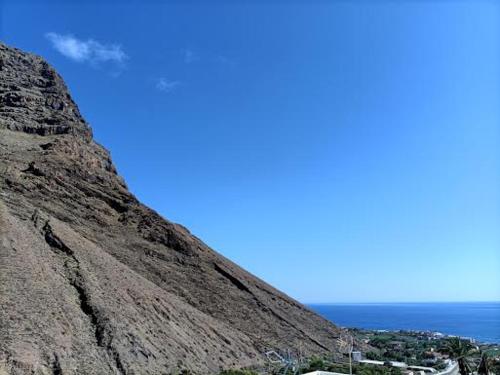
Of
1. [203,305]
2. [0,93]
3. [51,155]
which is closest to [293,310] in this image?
[203,305]

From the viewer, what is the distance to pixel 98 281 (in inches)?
2068

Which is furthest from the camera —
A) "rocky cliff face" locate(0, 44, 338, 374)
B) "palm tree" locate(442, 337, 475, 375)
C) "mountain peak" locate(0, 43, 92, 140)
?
"mountain peak" locate(0, 43, 92, 140)

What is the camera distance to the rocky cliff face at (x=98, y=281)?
134 feet

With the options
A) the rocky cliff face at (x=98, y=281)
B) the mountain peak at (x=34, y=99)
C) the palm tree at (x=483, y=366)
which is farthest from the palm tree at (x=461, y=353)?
the mountain peak at (x=34, y=99)

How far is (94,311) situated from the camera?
1828 inches

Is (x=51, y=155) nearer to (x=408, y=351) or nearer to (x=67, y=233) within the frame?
(x=67, y=233)

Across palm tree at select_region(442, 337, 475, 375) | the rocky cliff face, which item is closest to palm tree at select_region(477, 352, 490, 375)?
palm tree at select_region(442, 337, 475, 375)

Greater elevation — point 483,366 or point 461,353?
point 461,353

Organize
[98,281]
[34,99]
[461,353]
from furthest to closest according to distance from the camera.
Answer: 1. [34,99]
2. [98,281]
3. [461,353]

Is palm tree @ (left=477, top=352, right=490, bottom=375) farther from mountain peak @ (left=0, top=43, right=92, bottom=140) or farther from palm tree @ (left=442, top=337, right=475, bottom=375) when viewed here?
mountain peak @ (left=0, top=43, right=92, bottom=140)

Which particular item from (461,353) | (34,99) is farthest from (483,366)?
(34,99)

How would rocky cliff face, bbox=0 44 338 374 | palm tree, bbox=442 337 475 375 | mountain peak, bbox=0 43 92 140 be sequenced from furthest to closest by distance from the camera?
1. mountain peak, bbox=0 43 92 140
2. palm tree, bbox=442 337 475 375
3. rocky cliff face, bbox=0 44 338 374

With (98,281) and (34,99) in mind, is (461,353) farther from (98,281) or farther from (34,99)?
(34,99)

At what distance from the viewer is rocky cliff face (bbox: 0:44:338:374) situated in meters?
40.7
